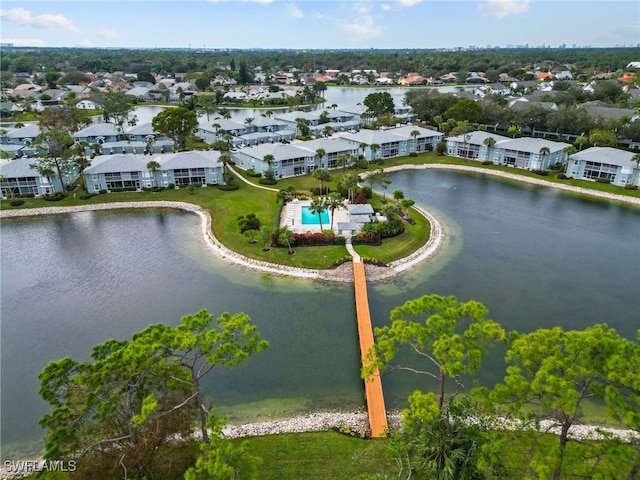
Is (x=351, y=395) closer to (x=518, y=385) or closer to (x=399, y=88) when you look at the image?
(x=518, y=385)

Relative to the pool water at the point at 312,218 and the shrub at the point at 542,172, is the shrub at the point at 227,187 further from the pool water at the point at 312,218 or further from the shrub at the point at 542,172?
the shrub at the point at 542,172

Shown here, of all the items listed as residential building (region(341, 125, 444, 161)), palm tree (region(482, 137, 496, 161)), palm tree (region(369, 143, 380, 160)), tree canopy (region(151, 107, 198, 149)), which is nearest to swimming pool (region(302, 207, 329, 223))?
palm tree (region(369, 143, 380, 160))

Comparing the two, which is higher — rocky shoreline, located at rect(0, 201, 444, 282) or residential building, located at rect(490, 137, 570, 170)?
residential building, located at rect(490, 137, 570, 170)

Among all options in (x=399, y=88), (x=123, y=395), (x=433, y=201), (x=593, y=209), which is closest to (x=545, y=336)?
(x=123, y=395)

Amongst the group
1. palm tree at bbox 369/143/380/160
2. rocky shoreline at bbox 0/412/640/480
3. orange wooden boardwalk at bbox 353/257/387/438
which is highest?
palm tree at bbox 369/143/380/160

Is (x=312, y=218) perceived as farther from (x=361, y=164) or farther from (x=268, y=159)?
(x=361, y=164)

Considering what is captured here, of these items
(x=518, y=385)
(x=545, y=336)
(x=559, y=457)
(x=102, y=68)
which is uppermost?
(x=102, y=68)

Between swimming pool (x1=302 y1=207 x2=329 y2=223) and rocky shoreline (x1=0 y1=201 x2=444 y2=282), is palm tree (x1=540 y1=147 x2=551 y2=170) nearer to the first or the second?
rocky shoreline (x1=0 y1=201 x2=444 y2=282)
